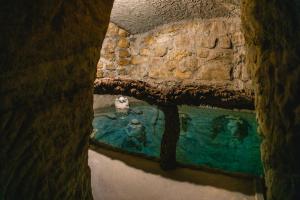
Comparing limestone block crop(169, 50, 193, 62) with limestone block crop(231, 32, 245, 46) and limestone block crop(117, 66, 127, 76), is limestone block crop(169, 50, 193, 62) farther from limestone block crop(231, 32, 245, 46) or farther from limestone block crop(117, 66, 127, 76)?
limestone block crop(117, 66, 127, 76)

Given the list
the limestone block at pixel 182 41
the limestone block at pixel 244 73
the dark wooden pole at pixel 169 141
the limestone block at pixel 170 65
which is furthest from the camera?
the limestone block at pixel 170 65

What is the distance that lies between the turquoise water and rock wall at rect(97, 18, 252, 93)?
0.57 m

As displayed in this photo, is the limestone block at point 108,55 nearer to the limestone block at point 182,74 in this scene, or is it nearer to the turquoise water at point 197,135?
the turquoise water at point 197,135

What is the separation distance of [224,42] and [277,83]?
296 cm

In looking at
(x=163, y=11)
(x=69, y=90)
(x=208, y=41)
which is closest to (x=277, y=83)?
(x=69, y=90)

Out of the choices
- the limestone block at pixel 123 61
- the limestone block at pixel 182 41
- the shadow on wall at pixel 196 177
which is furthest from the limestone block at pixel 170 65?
the shadow on wall at pixel 196 177

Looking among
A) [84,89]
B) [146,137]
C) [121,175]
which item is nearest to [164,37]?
[146,137]

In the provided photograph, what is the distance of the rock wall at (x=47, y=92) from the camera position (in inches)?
35.6

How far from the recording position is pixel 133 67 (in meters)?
4.68

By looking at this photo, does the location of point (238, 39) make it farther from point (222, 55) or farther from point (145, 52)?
point (145, 52)

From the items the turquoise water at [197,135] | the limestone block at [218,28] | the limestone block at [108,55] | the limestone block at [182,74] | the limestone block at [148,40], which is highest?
the limestone block at [218,28]

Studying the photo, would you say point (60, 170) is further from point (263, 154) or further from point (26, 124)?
point (263, 154)

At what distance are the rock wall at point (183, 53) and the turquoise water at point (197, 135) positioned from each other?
0.57 m

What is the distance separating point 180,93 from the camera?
2.19 m
